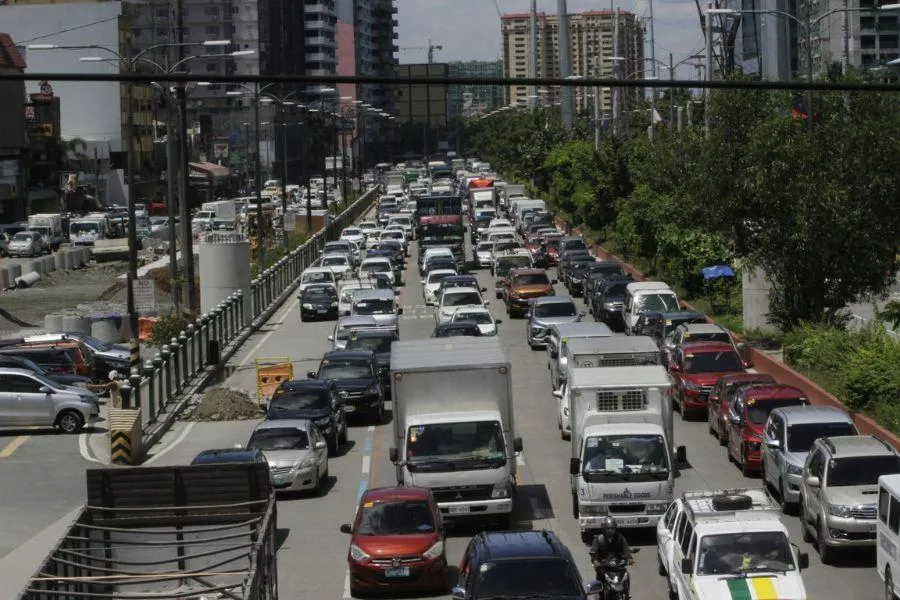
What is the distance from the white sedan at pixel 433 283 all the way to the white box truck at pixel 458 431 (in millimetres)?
31532

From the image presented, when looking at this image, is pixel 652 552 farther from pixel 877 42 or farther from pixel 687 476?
pixel 877 42

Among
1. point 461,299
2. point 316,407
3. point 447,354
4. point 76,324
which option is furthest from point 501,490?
point 76,324

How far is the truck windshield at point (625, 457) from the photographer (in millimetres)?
22484

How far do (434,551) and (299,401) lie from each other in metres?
11.9

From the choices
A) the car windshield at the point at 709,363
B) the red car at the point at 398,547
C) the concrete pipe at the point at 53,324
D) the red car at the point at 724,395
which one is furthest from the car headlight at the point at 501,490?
the concrete pipe at the point at 53,324

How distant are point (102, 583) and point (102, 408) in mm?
24933

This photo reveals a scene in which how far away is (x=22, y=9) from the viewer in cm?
14212

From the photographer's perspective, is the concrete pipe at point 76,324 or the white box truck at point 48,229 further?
the white box truck at point 48,229

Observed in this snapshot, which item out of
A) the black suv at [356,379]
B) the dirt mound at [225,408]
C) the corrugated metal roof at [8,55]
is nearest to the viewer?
the black suv at [356,379]

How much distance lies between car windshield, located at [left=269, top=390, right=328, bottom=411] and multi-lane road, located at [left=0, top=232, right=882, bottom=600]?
3.97 feet

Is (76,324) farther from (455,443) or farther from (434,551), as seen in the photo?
(434,551)

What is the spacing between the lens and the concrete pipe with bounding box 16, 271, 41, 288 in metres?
73.2

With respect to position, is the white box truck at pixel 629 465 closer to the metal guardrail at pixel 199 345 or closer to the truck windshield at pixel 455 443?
the truck windshield at pixel 455 443

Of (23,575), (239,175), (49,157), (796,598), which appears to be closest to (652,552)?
(796,598)
